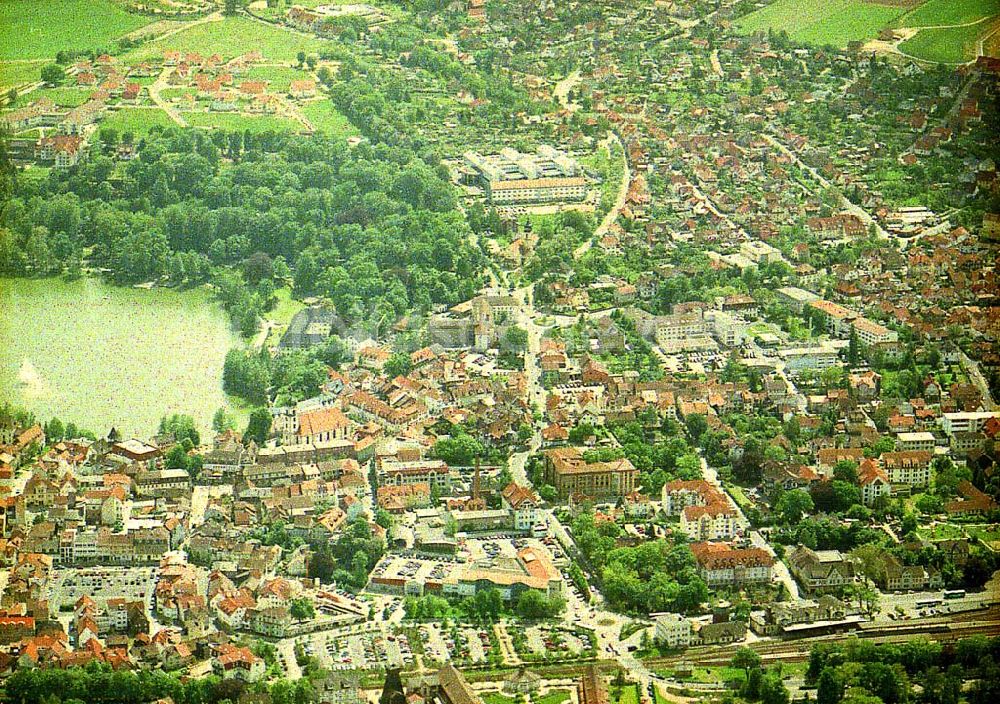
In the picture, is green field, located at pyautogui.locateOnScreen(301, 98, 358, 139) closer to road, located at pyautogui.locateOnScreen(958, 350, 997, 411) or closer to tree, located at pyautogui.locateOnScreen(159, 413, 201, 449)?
tree, located at pyautogui.locateOnScreen(159, 413, 201, 449)

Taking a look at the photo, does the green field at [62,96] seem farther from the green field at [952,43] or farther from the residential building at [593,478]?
the green field at [952,43]

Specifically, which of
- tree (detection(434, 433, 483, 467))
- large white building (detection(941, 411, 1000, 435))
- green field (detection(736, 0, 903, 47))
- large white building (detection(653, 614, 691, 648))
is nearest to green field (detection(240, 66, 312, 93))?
green field (detection(736, 0, 903, 47))

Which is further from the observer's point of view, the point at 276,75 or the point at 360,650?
the point at 276,75

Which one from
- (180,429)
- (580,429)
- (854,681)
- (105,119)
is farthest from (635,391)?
(105,119)

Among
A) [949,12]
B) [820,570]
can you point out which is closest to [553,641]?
[820,570]

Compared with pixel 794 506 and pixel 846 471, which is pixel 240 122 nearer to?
pixel 846 471

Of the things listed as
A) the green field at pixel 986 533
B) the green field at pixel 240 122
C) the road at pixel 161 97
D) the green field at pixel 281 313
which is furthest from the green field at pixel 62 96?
the green field at pixel 986 533

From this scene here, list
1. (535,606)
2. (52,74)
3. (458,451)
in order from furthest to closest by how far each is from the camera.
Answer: (52,74) → (458,451) → (535,606)
